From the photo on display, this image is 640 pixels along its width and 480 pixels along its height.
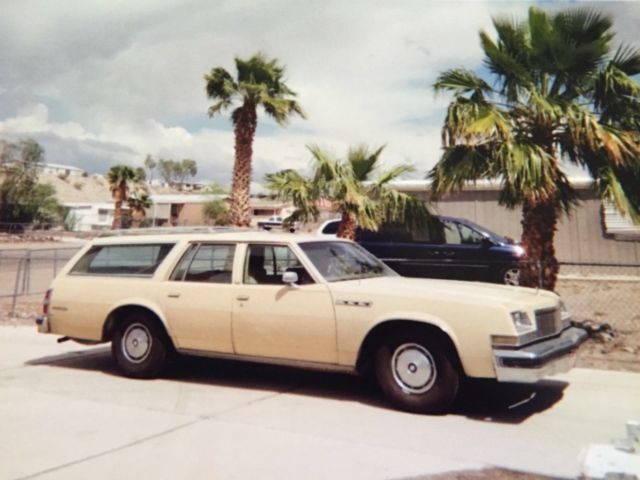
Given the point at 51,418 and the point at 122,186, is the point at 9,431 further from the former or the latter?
the point at 122,186

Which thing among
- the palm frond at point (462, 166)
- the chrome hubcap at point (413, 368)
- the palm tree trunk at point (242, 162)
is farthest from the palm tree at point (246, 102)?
the chrome hubcap at point (413, 368)

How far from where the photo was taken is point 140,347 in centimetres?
565

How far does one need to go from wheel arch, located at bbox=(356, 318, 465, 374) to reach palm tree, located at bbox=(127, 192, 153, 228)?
160ft

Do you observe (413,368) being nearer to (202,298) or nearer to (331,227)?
(202,298)

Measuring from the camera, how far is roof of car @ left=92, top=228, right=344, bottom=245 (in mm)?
5375

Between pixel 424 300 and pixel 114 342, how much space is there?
3.57 m

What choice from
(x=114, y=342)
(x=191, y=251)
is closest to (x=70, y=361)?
(x=114, y=342)

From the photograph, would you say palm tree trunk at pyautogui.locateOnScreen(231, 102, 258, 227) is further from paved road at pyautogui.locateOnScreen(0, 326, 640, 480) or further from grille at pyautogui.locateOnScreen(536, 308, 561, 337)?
grille at pyautogui.locateOnScreen(536, 308, 561, 337)

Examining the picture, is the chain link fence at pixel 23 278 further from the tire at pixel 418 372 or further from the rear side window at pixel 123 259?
the tire at pixel 418 372

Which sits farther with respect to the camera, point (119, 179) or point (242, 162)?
point (119, 179)

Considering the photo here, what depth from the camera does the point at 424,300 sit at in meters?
4.39

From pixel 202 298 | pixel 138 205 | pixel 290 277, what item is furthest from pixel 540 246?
pixel 138 205

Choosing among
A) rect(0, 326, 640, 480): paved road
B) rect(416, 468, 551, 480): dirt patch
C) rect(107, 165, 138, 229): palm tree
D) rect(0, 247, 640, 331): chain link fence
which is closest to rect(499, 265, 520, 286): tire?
rect(0, 247, 640, 331): chain link fence

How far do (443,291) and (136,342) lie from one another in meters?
3.40
